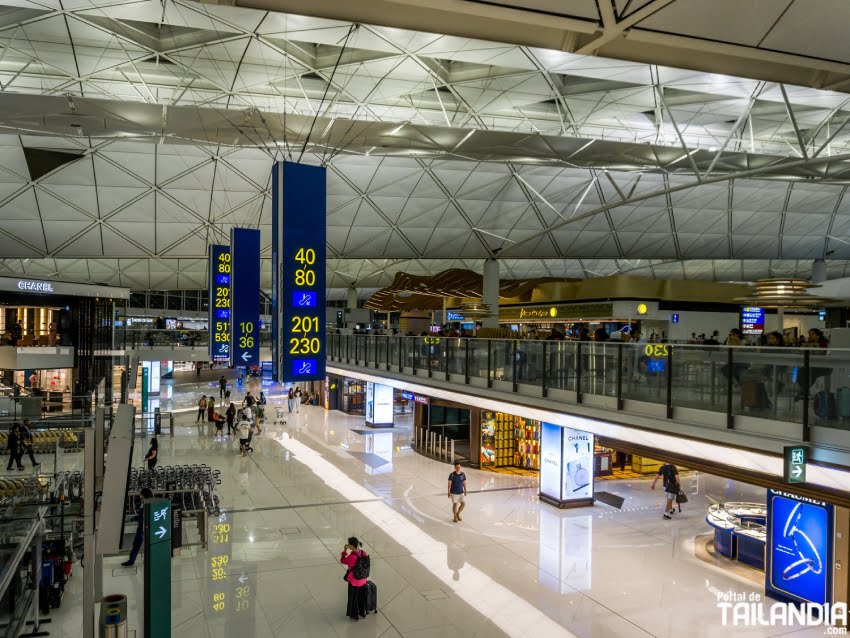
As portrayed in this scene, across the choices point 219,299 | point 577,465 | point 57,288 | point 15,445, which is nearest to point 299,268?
point 577,465

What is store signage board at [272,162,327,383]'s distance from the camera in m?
13.6

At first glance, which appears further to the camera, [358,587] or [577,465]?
[577,465]

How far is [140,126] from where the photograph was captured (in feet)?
70.3

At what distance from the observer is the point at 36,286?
32438mm

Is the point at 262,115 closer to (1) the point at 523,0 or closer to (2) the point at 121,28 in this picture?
(2) the point at 121,28

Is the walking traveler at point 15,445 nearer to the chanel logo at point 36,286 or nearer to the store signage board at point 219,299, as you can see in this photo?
the store signage board at point 219,299

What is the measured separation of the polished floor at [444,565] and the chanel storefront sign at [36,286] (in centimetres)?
1540

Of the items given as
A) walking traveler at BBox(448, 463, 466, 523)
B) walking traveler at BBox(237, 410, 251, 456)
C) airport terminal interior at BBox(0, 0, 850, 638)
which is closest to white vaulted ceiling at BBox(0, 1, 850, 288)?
airport terminal interior at BBox(0, 0, 850, 638)

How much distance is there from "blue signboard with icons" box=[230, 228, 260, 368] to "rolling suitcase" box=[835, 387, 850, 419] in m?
17.8

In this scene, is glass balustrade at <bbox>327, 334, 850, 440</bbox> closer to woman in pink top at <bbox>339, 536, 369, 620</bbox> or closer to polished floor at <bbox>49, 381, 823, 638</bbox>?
polished floor at <bbox>49, 381, 823, 638</bbox>

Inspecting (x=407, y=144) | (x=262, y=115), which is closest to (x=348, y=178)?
(x=407, y=144)

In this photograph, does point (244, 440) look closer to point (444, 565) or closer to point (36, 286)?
point (36, 286)

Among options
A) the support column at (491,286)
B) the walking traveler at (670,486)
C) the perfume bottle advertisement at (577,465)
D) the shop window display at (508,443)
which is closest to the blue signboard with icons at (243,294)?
the shop window display at (508,443)

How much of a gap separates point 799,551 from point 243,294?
18.1 metres
